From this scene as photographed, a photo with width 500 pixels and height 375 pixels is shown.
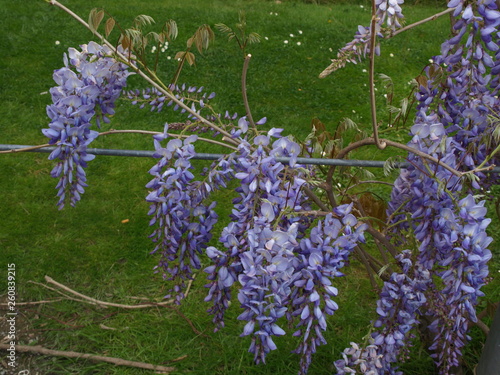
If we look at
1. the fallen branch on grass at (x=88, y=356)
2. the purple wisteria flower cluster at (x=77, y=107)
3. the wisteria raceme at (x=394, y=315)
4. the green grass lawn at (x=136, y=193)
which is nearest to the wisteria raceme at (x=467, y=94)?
the wisteria raceme at (x=394, y=315)

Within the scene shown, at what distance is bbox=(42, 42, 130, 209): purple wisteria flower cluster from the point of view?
1543 millimetres

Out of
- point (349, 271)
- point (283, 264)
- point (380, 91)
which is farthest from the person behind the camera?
point (380, 91)

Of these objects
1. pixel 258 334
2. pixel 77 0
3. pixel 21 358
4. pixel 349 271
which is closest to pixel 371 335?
pixel 258 334

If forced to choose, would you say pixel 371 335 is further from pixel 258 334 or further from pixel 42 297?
pixel 42 297

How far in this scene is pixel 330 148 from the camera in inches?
78.0

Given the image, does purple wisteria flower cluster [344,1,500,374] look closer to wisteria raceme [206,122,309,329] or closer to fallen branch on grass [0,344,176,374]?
wisteria raceme [206,122,309,329]

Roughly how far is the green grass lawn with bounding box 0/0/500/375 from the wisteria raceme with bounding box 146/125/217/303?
0.78m

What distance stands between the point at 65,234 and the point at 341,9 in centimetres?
686

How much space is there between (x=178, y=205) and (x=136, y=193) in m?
2.48

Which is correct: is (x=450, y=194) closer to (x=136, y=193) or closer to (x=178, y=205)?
(x=178, y=205)

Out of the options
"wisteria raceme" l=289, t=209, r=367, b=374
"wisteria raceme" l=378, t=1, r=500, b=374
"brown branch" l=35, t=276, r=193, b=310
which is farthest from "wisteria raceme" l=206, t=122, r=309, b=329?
"brown branch" l=35, t=276, r=193, b=310

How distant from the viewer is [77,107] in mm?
1577

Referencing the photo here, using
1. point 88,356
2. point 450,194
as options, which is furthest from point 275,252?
point 88,356

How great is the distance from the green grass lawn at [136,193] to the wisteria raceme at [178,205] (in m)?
0.78
